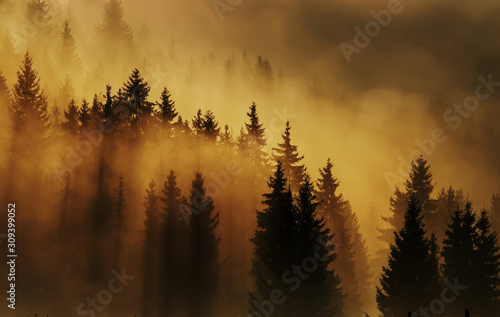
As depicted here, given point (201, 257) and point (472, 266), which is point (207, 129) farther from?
point (472, 266)

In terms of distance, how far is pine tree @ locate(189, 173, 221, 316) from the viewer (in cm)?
6175

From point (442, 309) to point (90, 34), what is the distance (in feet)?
491

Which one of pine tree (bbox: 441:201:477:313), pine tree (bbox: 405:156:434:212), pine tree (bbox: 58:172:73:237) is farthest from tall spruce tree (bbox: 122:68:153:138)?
pine tree (bbox: 441:201:477:313)

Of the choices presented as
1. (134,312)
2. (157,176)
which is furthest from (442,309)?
(157,176)

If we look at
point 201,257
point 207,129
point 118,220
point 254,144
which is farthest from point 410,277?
point 207,129

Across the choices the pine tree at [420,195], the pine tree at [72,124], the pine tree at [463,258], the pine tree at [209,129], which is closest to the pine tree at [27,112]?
the pine tree at [72,124]

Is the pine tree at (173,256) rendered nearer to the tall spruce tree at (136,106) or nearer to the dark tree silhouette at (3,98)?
the tall spruce tree at (136,106)

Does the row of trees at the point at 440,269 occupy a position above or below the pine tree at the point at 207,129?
below

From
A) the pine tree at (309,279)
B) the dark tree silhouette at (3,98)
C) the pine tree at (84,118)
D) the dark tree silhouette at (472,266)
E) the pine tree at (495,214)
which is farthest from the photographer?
the pine tree at (495,214)

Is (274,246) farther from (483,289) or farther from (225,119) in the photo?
(225,119)

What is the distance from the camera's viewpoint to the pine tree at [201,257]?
61750 millimetres

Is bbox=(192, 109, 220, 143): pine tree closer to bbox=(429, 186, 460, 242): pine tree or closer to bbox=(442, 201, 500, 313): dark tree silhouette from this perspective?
bbox=(429, 186, 460, 242): pine tree

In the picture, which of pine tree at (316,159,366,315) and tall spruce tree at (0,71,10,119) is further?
tall spruce tree at (0,71,10,119)

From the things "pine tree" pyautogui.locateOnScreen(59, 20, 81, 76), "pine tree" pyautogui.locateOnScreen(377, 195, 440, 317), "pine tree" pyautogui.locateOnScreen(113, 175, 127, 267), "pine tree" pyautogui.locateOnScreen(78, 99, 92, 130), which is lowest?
"pine tree" pyautogui.locateOnScreen(377, 195, 440, 317)
